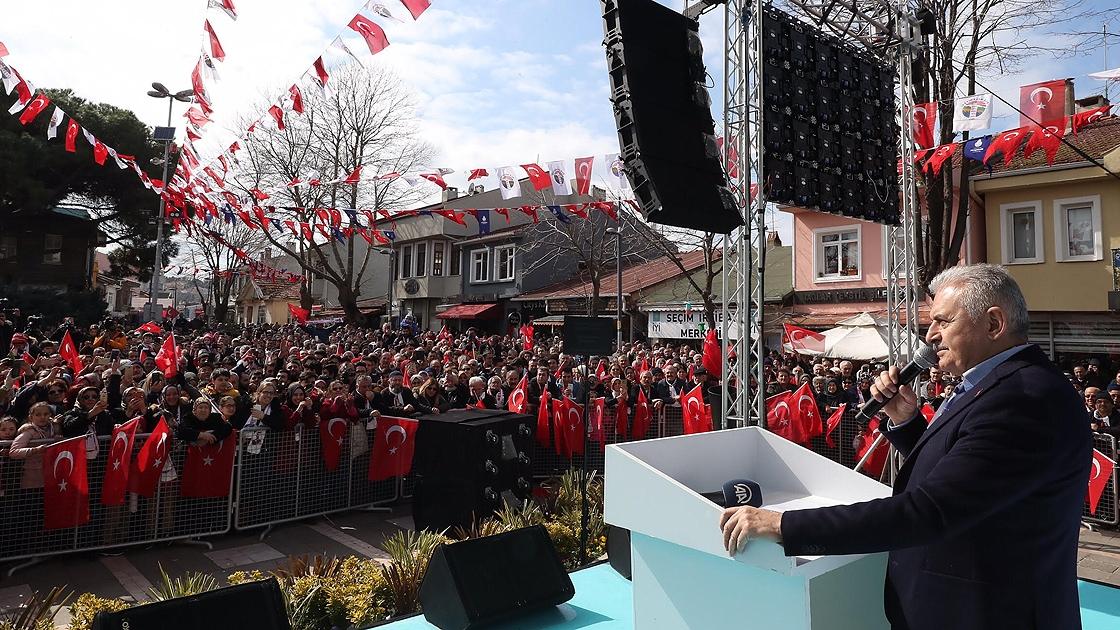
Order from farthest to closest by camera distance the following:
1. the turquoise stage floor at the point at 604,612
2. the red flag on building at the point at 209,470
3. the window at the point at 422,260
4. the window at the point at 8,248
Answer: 1. the window at the point at 422,260
2. the window at the point at 8,248
3. the red flag on building at the point at 209,470
4. the turquoise stage floor at the point at 604,612

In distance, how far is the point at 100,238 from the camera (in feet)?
116

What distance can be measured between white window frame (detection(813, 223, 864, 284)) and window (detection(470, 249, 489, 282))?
→ 17920 millimetres

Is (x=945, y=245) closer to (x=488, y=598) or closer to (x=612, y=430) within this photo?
(x=612, y=430)

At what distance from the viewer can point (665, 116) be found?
5.93 m

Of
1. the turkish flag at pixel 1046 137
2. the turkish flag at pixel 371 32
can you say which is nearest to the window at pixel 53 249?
the turkish flag at pixel 371 32

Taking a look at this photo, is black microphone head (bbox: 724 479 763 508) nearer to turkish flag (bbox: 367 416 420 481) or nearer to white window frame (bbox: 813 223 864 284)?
turkish flag (bbox: 367 416 420 481)

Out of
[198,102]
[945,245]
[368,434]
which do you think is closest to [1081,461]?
[368,434]

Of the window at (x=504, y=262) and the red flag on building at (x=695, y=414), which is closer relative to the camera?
the red flag on building at (x=695, y=414)

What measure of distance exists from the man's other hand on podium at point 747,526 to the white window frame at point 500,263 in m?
32.8

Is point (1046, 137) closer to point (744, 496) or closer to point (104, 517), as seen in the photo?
point (744, 496)

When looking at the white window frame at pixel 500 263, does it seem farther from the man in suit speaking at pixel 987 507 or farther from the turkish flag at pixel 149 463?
the man in suit speaking at pixel 987 507

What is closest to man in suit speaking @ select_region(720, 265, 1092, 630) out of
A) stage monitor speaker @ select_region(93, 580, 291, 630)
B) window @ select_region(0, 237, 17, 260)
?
stage monitor speaker @ select_region(93, 580, 291, 630)

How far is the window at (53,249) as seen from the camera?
34.2m

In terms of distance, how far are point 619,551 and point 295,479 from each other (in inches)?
189
